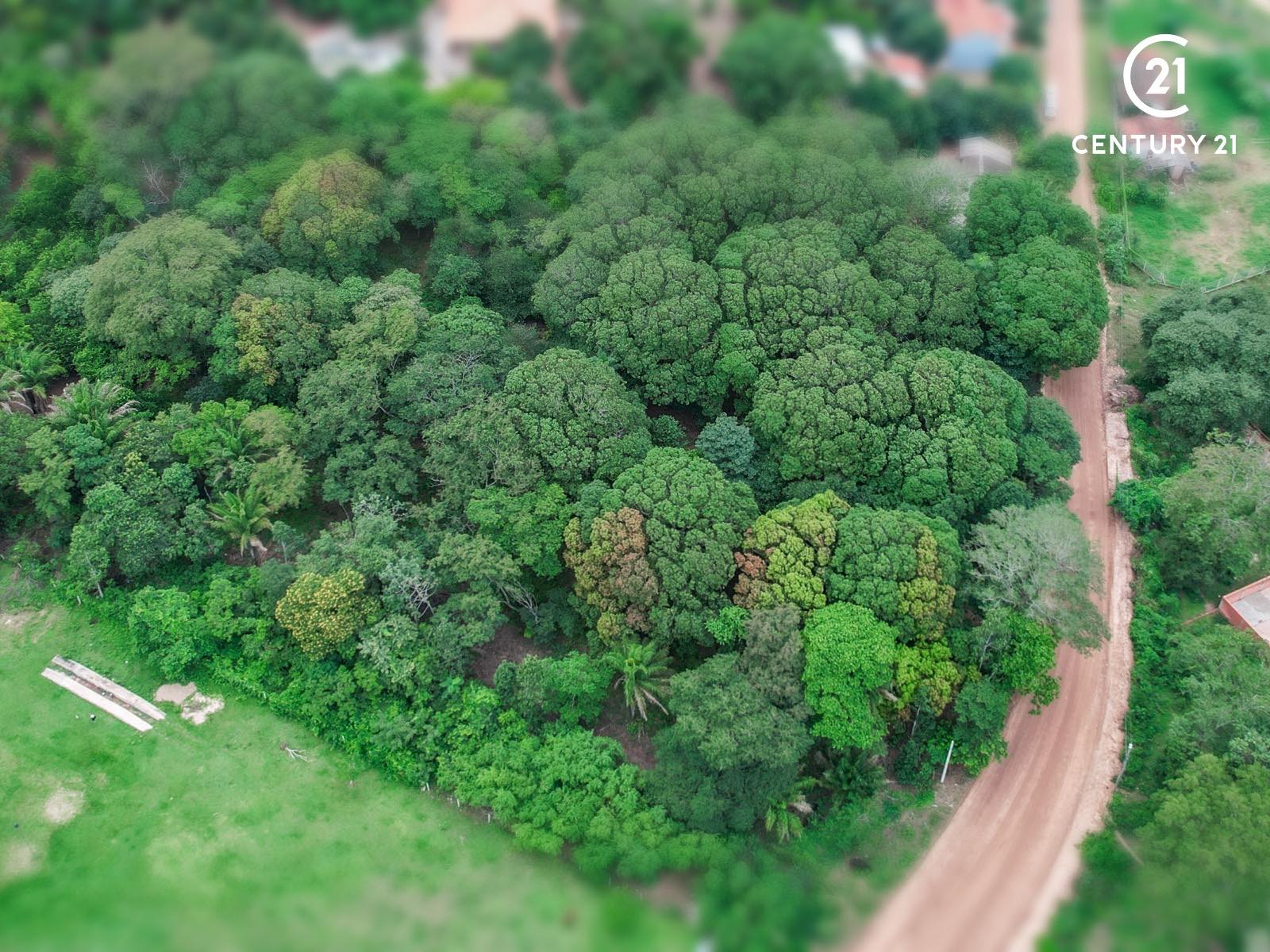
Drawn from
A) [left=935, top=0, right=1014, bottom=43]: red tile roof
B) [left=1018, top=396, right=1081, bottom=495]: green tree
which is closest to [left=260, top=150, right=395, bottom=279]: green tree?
[left=935, top=0, right=1014, bottom=43]: red tile roof

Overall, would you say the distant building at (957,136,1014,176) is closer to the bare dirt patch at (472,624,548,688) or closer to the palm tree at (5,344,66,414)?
the bare dirt patch at (472,624,548,688)

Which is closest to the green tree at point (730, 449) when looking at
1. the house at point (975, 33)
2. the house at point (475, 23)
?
the house at point (475, 23)

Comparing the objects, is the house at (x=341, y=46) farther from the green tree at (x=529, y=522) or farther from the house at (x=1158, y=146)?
the house at (x=1158, y=146)

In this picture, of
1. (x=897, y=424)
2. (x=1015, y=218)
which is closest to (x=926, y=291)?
(x=1015, y=218)

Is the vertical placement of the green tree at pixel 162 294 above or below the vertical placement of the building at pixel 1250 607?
above

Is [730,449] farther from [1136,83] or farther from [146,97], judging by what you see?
[146,97]

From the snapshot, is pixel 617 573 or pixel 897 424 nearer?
pixel 617 573
